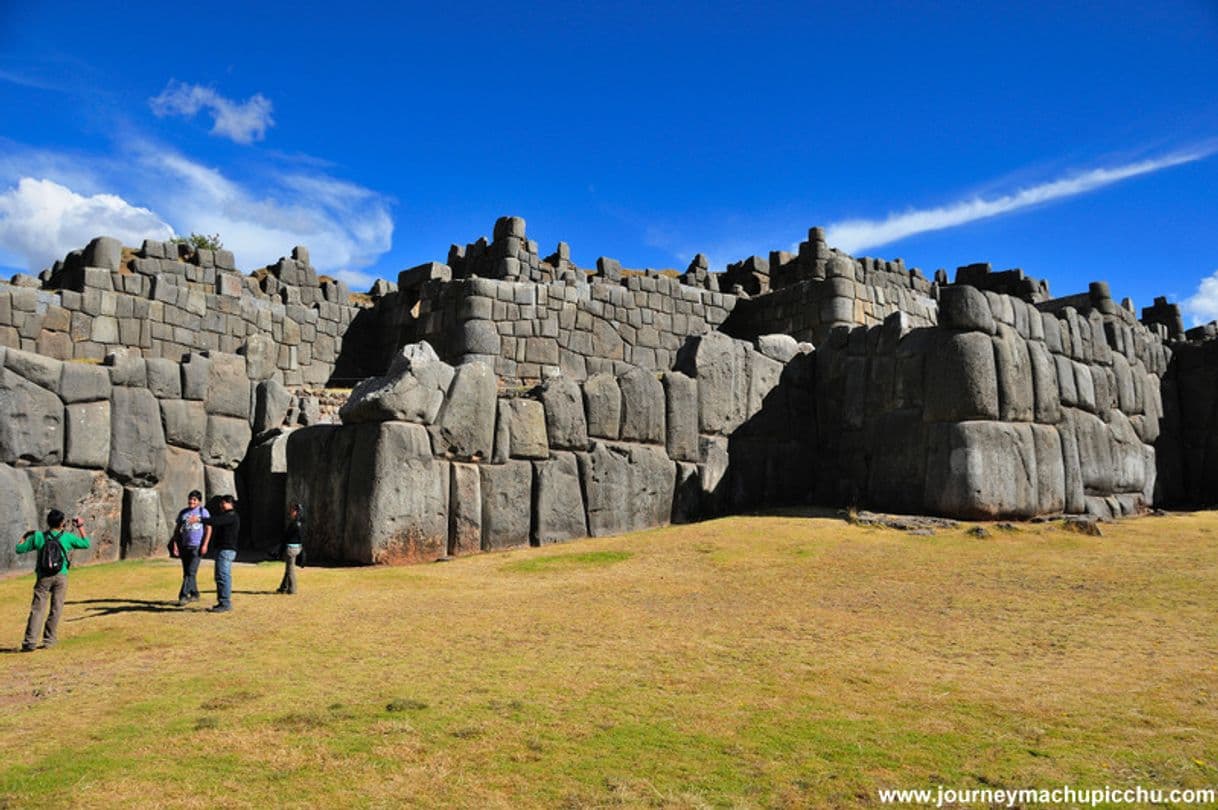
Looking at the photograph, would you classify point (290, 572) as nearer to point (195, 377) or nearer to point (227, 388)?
point (195, 377)

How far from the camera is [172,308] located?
69.9 ft

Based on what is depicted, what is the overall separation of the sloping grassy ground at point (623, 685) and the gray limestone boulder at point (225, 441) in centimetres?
369

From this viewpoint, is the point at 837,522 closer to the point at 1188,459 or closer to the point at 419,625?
the point at 419,625

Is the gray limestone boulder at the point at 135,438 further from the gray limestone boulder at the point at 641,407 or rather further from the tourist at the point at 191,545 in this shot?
the gray limestone boulder at the point at 641,407

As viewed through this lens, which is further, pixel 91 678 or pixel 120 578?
pixel 120 578

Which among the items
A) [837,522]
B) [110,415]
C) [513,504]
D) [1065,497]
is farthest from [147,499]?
[1065,497]

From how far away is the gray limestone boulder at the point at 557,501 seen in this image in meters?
13.5

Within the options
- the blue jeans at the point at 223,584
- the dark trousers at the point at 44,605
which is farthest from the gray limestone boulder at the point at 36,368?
the dark trousers at the point at 44,605

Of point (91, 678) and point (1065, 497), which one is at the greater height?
point (1065, 497)

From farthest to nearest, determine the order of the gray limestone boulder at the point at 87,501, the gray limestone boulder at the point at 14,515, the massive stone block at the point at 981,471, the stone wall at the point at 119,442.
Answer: the massive stone block at the point at 981,471, the gray limestone boulder at the point at 87,501, the stone wall at the point at 119,442, the gray limestone boulder at the point at 14,515

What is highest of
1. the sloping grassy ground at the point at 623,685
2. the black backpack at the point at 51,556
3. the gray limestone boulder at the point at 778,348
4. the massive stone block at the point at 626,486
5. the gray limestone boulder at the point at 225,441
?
the gray limestone boulder at the point at 778,348

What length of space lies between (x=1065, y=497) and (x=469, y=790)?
43.7ft

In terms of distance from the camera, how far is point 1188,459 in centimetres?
1944

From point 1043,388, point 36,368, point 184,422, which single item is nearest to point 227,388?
point 184,422
